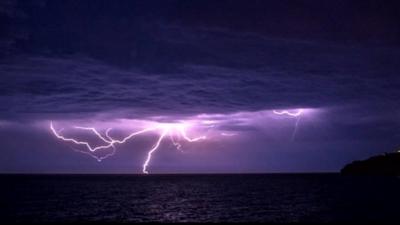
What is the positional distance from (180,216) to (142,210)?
836 centimetres

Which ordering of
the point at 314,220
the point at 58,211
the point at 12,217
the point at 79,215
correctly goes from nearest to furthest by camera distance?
the point at 314,220, the point at 12,217, the point at 79,215, the point at 58,211

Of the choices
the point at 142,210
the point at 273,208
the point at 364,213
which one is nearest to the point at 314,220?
the point at 364,213

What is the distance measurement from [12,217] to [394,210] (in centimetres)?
4244

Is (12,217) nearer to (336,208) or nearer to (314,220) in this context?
(314,220)

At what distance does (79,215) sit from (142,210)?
8.31 meters

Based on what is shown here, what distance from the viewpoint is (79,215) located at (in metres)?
50.9

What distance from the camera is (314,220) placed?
44500 mm

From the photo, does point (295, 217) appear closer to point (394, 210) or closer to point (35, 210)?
point (394, 210)

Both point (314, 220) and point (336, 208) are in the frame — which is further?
point (336, 208)

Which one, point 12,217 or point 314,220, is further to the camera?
point 12,217

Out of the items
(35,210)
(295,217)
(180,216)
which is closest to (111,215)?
(180,216)

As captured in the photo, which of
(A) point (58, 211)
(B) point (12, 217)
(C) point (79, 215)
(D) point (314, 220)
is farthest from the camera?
(A) point (58, 211)

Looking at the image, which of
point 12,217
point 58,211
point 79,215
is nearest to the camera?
point 12,217

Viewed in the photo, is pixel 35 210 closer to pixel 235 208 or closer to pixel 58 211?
pixel 58 211
